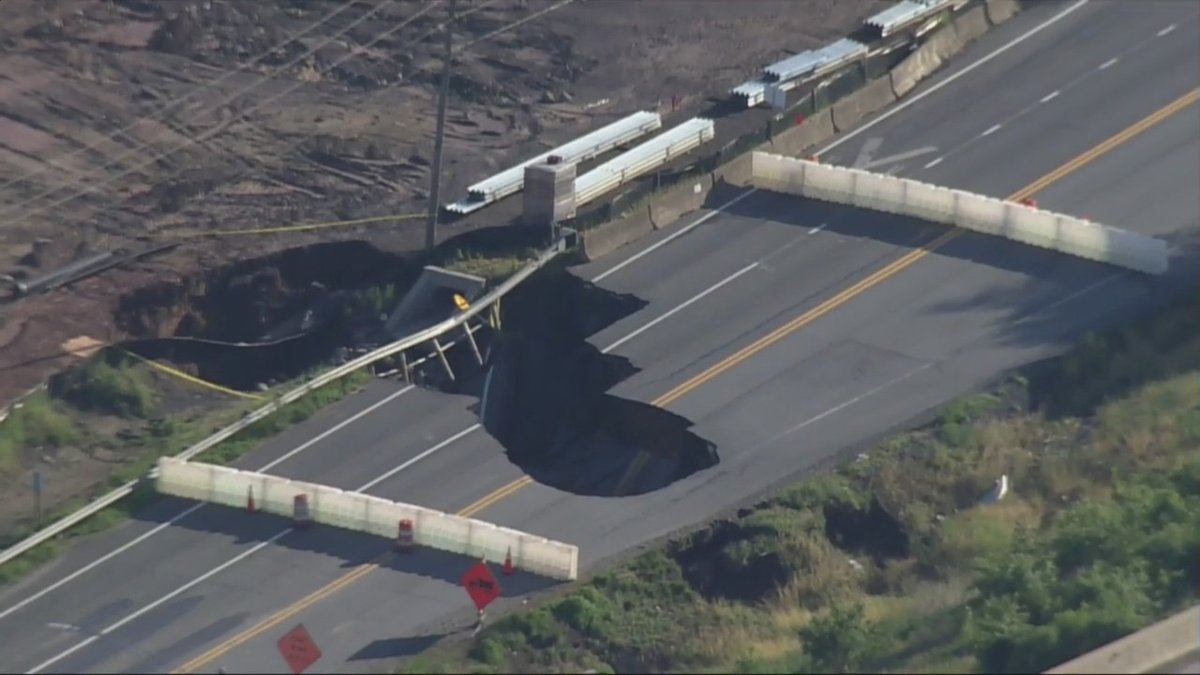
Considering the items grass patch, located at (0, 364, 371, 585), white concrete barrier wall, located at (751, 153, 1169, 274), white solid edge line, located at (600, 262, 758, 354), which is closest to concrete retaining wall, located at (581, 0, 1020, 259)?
white concrete barrier wall, located at (751, 153, 1169, 274)

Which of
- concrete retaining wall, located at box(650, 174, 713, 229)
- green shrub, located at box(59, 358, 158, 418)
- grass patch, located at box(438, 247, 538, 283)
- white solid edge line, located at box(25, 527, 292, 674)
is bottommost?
white solid edge line, located at box(25, 527, 292, 674)

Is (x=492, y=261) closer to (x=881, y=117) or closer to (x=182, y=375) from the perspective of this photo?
(x=182, y=375)

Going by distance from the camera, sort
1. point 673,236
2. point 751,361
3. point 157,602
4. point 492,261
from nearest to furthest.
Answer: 1. point 157,602
2. point 751,361
3. point 492,261
4. point 673,236

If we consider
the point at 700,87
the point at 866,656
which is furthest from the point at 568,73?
the point at 866,656

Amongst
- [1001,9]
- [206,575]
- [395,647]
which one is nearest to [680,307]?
[206,575]

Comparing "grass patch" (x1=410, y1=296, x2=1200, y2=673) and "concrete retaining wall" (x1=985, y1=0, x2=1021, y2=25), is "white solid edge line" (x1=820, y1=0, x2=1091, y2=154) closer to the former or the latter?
"concrete retaining wall" (x1=985, y1=0, x2=1021, y2=25)

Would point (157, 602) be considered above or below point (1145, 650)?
above

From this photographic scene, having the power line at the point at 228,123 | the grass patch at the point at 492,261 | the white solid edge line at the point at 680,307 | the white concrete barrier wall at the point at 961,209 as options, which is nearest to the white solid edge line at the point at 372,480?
the white solid edge line at the point at 680,307
